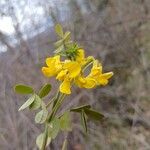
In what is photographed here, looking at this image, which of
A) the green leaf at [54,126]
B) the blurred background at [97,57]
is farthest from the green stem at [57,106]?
the blurred background at [97,57]

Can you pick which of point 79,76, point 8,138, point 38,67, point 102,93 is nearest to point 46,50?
point 38,67

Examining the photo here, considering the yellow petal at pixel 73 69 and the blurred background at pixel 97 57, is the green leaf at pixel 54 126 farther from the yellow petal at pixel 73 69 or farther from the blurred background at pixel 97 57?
the blurred background at pixel 97 57

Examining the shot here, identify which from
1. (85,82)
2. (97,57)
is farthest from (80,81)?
(97,57)

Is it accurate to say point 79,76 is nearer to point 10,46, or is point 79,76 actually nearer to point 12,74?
point 12,74

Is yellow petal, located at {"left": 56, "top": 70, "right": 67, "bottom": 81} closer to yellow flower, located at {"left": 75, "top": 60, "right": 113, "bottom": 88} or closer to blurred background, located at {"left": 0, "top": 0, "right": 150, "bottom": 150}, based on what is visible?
yellow flower, located at {"left": 75, "top": 60, "right": 113, "bottom": 88}

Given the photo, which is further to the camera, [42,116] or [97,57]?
[97,57]

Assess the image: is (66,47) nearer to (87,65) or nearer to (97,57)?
(87,65)

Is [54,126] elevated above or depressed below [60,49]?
below
